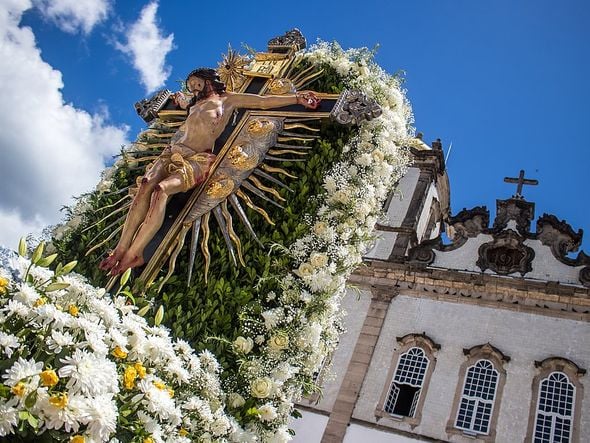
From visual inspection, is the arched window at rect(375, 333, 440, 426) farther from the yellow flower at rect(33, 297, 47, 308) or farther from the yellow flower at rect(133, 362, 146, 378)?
the yellow flower at rect(33, 297, 47, 308)

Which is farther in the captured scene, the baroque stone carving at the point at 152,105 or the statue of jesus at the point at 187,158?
the baroque stone carving at the point at 152,105

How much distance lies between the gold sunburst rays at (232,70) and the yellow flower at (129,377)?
540cm

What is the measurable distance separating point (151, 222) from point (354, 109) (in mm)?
2821

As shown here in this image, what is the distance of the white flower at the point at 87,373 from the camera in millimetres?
3371

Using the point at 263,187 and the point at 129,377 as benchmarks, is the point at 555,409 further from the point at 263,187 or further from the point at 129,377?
the point at 129,377

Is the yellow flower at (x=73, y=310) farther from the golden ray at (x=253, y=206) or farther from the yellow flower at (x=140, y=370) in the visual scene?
the golden ray at (x=253, y=206)

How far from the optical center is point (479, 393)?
1485 centimetres

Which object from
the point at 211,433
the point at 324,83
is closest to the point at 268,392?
the point at 211,433

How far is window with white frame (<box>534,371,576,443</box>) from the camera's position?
45.3 feet

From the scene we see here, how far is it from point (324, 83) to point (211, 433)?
5251mm

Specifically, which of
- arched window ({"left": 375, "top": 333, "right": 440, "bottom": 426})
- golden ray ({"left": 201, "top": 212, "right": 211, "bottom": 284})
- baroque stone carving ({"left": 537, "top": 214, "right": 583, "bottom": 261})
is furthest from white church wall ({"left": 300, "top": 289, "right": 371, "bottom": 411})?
golden ray ({"left": 201, "top": 212, "right": 211, "bottom": 284})

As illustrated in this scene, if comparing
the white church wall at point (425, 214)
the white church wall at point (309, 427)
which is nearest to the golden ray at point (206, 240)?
the white church wall at point (309, 427)

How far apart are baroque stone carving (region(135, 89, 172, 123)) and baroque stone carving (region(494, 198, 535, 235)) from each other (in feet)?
41.0

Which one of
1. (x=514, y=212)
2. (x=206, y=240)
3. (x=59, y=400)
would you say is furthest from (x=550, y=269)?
(x=59, y=400)
